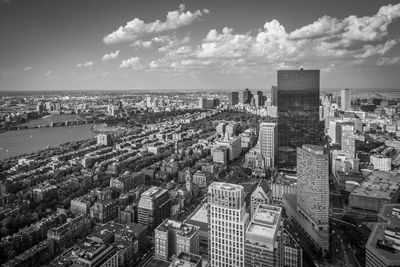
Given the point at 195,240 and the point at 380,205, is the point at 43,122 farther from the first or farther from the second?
the point at 380,205

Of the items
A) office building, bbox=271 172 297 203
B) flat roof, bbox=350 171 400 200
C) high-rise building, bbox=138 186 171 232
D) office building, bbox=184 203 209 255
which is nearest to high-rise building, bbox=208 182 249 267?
office building, bbox=184 203 209 255

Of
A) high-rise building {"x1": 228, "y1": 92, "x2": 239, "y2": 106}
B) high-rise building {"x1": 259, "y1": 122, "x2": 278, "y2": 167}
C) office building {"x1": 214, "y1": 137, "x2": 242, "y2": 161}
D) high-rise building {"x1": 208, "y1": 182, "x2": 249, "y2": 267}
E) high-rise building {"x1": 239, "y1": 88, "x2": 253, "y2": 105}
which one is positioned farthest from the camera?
high-rise building {"x1": 228, "y1": 92, "x2": 239, "y2": 106}

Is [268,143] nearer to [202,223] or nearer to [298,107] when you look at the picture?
[298,107]

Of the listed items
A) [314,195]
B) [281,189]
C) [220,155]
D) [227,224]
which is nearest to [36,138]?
[220,155]

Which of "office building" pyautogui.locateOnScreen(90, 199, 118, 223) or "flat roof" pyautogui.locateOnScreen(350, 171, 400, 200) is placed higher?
"flat roof" pyautogui.locateOnScreen(350, 171, 400, 200)

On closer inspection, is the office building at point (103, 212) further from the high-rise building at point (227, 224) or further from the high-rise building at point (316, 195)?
the high-rise building at point (316, 195)

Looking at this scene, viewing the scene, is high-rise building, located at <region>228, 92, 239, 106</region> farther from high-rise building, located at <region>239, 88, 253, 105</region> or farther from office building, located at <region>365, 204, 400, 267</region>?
office building, located at <region>365, 204, 400, 267</region>

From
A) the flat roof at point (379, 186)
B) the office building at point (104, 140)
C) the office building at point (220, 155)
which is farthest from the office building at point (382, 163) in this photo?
the office building at point (104, 140)
